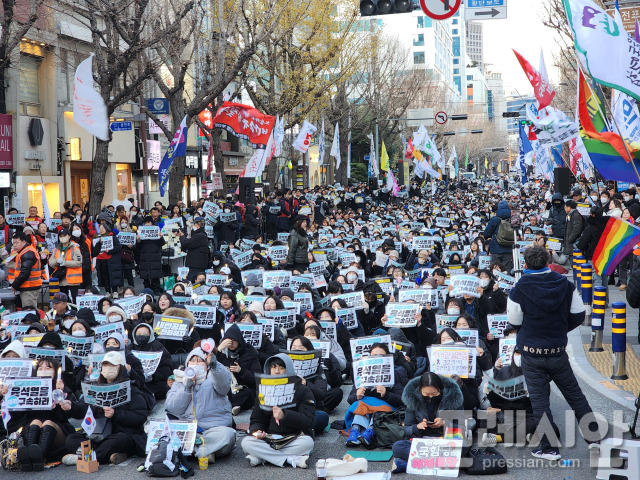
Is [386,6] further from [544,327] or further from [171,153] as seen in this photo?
[171,153]

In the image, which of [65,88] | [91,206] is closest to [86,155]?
[65,88]

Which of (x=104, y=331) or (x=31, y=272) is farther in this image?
(x=31, y=272)

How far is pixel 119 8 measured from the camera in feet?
69.2

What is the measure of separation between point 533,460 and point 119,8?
53.8 ft

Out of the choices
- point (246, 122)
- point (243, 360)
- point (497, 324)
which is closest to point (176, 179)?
point (246, 122)

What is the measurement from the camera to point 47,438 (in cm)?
892

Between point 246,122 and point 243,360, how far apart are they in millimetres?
19421

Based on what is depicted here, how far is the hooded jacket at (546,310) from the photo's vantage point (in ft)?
25.7

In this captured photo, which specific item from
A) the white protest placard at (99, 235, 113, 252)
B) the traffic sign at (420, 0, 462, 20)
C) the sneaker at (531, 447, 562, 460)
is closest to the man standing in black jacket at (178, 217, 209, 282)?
the white protest placard at (99, 235, 113, 252)

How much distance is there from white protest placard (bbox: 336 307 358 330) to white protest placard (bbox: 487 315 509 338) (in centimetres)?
233

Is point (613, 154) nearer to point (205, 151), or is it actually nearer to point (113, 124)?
point (113, 124)

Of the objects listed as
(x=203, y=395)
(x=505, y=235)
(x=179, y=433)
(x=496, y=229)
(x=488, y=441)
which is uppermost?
(x=496, y=229)

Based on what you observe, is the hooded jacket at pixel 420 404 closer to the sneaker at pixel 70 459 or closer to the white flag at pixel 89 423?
the white flag at pixel 89 423

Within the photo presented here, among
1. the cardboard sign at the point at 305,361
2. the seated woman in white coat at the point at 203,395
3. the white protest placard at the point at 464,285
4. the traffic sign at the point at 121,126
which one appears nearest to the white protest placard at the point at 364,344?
the cardboard sign at the point at 305,361
